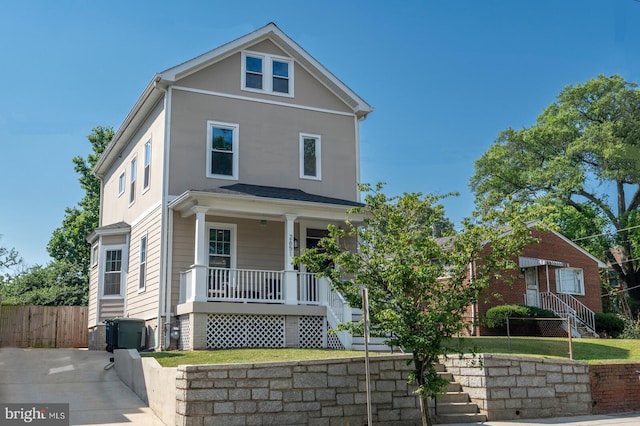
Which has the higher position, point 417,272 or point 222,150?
point 222,150

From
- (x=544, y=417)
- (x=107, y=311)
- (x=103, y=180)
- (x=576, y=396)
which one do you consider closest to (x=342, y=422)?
(x=544, y=417)

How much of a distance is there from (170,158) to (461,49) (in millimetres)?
11165

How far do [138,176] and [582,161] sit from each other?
84.4 feet

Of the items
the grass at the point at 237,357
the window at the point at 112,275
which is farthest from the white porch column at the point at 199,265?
the window at the point at 112,275

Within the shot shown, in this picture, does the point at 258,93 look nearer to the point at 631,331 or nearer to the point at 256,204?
the point at 256,204

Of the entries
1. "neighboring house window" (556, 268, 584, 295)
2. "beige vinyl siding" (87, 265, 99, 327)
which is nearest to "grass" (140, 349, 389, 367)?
"beige vinyl siding" (87, 265, 99, 327)

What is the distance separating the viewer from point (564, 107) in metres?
38.1

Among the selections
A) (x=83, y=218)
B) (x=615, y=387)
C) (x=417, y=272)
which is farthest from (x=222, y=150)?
(x=83, y=218)

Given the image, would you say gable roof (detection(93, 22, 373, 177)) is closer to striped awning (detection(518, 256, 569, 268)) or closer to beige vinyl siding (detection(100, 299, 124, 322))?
beige vinyl siding (detection(100, 299, 124, 322))

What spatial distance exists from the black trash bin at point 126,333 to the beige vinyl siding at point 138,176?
3503 mm

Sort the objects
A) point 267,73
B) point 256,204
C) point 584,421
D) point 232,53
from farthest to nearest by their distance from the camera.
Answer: point 267,73, point 232,53, point 256,204, point 584,421

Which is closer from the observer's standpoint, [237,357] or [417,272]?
[417,272]

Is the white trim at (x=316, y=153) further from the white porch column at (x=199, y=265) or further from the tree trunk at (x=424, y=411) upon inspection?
the tree trunk at (x=424, y=411)

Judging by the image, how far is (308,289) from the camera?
59.7 ft
